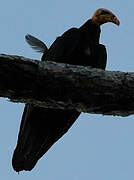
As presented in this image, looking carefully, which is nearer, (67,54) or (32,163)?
(32,163)

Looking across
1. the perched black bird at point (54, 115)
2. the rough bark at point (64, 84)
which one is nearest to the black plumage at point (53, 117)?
Result: the perched black bird at point (54, 115)

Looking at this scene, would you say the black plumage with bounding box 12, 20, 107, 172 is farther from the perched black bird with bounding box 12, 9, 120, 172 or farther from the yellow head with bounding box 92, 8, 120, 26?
the yellow head with bounding box 92, 8, 120, 26

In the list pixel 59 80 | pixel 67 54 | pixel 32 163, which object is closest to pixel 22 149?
pixel 32 163

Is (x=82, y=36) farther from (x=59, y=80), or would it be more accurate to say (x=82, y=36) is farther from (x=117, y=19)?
(x=59, y=80)

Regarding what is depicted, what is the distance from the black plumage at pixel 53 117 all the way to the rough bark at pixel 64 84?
138cm

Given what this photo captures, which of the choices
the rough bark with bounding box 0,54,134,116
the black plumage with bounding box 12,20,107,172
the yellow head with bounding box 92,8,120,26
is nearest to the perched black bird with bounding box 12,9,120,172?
the black plumage with bounding box 12,20,107,172

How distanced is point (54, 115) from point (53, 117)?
0.04 m

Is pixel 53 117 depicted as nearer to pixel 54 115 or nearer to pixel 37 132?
pixel 54 115

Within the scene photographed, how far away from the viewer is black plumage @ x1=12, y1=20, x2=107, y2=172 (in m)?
5.39

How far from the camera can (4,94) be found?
3.83m

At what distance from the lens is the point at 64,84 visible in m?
3.76

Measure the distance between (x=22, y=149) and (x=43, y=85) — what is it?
1.86 meters

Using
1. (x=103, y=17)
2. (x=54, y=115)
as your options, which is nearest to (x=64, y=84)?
(x=54, y=115)

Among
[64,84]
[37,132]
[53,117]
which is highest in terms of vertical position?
[64,84]
